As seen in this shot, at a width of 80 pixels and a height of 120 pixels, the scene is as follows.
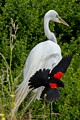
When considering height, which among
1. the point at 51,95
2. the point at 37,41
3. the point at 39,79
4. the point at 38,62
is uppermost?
the point at 39,79

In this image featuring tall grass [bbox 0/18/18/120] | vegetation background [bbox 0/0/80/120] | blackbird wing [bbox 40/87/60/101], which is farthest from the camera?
vegetation background [bbox 0/0/80/120]

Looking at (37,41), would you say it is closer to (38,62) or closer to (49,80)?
(38,62)

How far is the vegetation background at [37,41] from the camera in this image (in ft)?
16.1

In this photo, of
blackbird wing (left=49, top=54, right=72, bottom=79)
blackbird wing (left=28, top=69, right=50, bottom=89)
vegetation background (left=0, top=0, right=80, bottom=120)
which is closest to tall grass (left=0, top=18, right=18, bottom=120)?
vegetation background (left=0, top=0, right=80, bottom=120)

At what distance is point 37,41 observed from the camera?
649 centimetres

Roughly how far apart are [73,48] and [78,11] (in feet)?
3.47

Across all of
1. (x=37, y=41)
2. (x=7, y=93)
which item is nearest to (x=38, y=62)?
(x=7, y=93)

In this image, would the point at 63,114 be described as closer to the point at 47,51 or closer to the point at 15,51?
the point at 47,51

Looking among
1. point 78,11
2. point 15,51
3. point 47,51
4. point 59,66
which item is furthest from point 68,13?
point 59,66

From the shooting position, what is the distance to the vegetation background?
16.1 ft

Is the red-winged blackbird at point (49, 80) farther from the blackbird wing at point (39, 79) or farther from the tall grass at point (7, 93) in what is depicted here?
the tall grass at point (7, 93)

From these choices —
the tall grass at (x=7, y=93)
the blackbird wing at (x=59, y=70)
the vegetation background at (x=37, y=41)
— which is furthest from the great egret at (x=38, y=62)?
the blackbird wing at (x=59, y=70)

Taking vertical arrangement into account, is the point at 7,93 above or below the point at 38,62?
below

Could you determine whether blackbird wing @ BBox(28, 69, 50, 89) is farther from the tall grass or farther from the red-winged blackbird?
the tall grass
